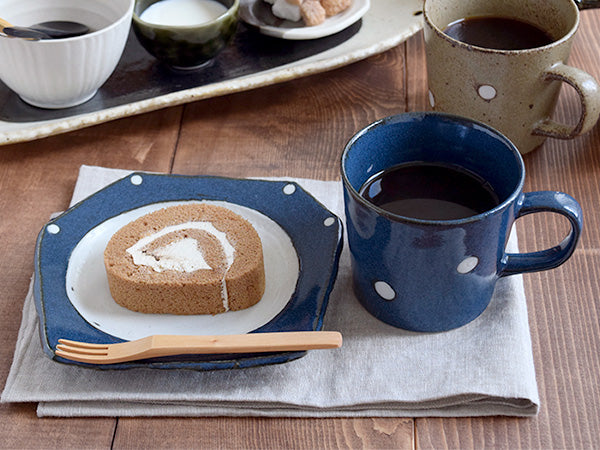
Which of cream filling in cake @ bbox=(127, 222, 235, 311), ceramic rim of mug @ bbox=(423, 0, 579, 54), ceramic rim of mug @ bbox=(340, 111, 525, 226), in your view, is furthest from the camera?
ceramic rim of mug @ bbox=(423, 0, 579, 54)

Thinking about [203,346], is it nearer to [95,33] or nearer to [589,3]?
[95,33]

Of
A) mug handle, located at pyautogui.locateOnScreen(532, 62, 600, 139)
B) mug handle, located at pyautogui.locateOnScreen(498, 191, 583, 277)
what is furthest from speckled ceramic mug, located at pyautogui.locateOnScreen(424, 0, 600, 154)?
mug handle, located at pyautogui.locateOnScreen(498, 191, 583, 277)

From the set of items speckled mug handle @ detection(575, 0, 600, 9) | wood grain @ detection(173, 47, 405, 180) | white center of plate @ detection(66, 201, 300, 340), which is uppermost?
speckled mug handle @ detection(575, 0, 600, 9)

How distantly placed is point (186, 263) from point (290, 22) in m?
0.53

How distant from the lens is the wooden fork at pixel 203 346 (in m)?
0.73

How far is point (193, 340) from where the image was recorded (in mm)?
737

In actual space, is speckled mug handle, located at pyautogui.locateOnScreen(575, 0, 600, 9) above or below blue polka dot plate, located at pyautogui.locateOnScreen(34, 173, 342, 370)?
above

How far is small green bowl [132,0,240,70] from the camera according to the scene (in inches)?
43.2

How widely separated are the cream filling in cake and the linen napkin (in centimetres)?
10

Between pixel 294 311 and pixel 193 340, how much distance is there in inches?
4.3

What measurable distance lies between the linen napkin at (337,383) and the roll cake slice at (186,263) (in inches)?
3.0

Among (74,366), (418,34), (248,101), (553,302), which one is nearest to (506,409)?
(553,302)

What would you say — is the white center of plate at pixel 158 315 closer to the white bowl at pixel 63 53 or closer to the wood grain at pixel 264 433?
the wood grain at pixel 264 433

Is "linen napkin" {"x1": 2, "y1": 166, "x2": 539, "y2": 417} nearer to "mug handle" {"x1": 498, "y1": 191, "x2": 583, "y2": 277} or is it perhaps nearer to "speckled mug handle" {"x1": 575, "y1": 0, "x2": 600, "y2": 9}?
"mug handle" {"x1": 498, "y1": 191, "x2": 583, "y2": 277}
